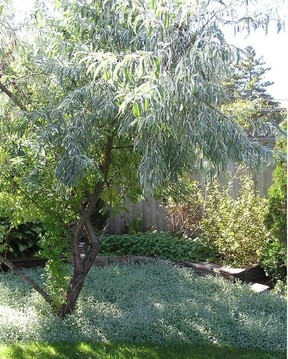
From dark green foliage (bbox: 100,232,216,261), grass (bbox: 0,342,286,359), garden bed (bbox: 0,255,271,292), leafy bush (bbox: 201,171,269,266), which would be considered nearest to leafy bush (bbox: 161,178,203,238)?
dark green foliage (bbox: 100,232,216,261)

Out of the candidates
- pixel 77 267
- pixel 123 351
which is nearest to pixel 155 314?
pixel 123 351

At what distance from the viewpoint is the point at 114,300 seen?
5168mm

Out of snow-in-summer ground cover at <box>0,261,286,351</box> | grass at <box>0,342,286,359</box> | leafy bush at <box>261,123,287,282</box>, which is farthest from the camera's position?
leafy bush at <box>261,123,287,282</box>

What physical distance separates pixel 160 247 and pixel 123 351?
313 cm

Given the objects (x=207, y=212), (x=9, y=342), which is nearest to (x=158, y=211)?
(x=207, y=212)

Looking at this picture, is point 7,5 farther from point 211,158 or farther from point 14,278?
point 14,278

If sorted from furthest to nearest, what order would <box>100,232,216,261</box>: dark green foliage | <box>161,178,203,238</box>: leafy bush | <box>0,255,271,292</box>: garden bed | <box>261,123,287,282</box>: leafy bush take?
1. <box>161,178,203,238</box>: leafy bush
2. <box>100,232,216,261</box>: dark green foliage
3. <box>0,255,271,292</box>: garden bed
4. <box>261,123,287,282</box>: leafy bush

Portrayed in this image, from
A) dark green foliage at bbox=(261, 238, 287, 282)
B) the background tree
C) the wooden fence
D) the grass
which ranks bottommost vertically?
the grass

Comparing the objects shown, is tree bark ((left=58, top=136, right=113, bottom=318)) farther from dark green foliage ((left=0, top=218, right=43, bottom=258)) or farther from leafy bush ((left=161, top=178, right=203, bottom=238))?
leafy bush ((left=161, top=178, right=203, bottom=238))

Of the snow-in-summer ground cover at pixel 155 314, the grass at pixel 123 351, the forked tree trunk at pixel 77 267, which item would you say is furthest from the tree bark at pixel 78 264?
the grass at pixel 123 351

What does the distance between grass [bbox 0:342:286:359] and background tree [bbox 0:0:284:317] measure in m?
0.54

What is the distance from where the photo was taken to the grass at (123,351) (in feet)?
13.0

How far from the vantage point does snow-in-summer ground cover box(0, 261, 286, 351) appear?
14.0 feet

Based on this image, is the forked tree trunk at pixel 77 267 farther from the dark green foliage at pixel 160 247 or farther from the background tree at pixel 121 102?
the dark green foliage at pixel 160 247
